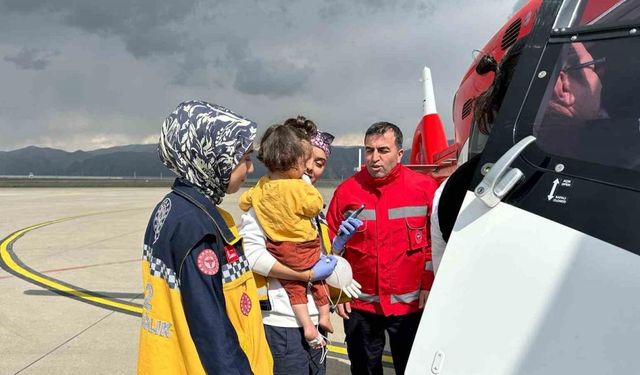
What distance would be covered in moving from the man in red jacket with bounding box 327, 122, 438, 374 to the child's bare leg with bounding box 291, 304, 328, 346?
471 mm

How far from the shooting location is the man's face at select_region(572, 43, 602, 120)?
129 centimetres

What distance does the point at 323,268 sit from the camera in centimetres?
226

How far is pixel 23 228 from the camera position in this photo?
479 inches

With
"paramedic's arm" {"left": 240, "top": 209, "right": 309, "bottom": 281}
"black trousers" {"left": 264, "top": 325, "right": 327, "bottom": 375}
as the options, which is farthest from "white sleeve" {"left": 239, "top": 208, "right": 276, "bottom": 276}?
"black trousers" {"left": 264, "top": 325, "right": 327, "bottom": 375}

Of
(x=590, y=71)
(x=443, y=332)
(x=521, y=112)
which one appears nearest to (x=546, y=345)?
(x=443, y=332)

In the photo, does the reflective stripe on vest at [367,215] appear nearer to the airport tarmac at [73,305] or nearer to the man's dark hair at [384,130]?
the man's dark hair at [384,130]

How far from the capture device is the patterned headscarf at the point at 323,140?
2.83m

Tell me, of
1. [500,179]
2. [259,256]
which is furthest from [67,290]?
→ [500,179]

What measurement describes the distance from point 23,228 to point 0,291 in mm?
7292

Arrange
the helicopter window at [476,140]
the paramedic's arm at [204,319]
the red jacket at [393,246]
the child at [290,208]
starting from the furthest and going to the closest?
the red jacket at [393,246] → the child at [290,208] → the helicopter window at [476,140] → the paramedic's arm at [204,319]

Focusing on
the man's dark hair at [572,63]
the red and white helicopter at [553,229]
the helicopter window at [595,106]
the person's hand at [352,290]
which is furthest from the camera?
the person's hand at [352,290]

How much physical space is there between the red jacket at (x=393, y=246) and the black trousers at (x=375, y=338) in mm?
79

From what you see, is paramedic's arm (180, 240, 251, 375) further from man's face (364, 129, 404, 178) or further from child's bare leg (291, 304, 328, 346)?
man's face (364, 129, 404, 178)

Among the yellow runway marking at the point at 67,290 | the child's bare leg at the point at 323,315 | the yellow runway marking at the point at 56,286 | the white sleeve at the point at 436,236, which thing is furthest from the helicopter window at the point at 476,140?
the yellow runway marking at the point at 56,286
